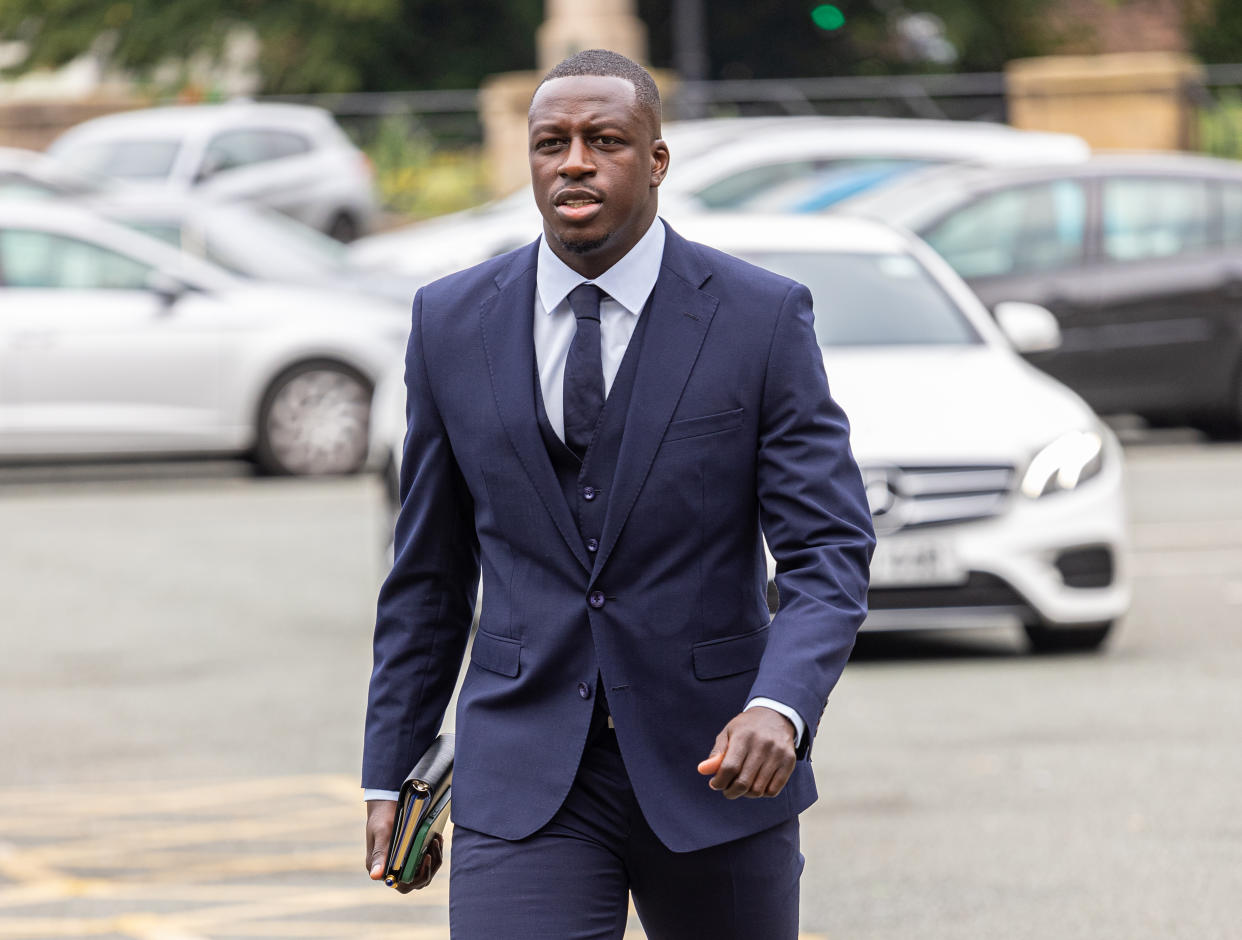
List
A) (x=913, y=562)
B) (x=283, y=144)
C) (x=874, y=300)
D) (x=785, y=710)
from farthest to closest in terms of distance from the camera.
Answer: (x=283, y=144)
(x=874, y=300)
(x=913, y=562)
(x=785, y=710)

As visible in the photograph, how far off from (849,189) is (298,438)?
366 centimetres

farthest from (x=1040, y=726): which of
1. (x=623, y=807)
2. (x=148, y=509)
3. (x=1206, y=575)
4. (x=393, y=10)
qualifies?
(x=393, y=10)

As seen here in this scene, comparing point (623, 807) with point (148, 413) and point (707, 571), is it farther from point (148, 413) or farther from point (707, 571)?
point (148, 413)

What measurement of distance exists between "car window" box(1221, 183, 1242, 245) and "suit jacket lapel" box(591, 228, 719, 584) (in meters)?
11.9

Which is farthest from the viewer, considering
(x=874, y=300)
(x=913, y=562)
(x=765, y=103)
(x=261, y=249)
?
(x=765, y=103)

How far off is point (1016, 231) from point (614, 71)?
10.8 m

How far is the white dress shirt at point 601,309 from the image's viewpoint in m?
3.23

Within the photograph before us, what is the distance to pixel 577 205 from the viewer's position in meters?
3.15

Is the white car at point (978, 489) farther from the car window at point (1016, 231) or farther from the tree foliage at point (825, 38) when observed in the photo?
the tree foliage at point (825, 38)

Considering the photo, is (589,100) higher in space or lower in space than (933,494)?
higher

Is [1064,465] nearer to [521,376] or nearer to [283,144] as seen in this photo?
[521,376]

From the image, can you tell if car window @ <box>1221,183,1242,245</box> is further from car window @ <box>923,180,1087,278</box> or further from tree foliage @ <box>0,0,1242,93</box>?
tree foliage @ <box>0,0,1242,93</box>

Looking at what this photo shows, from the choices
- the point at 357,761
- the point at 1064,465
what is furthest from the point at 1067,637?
the point at 357,761

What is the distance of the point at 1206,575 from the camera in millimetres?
10898
